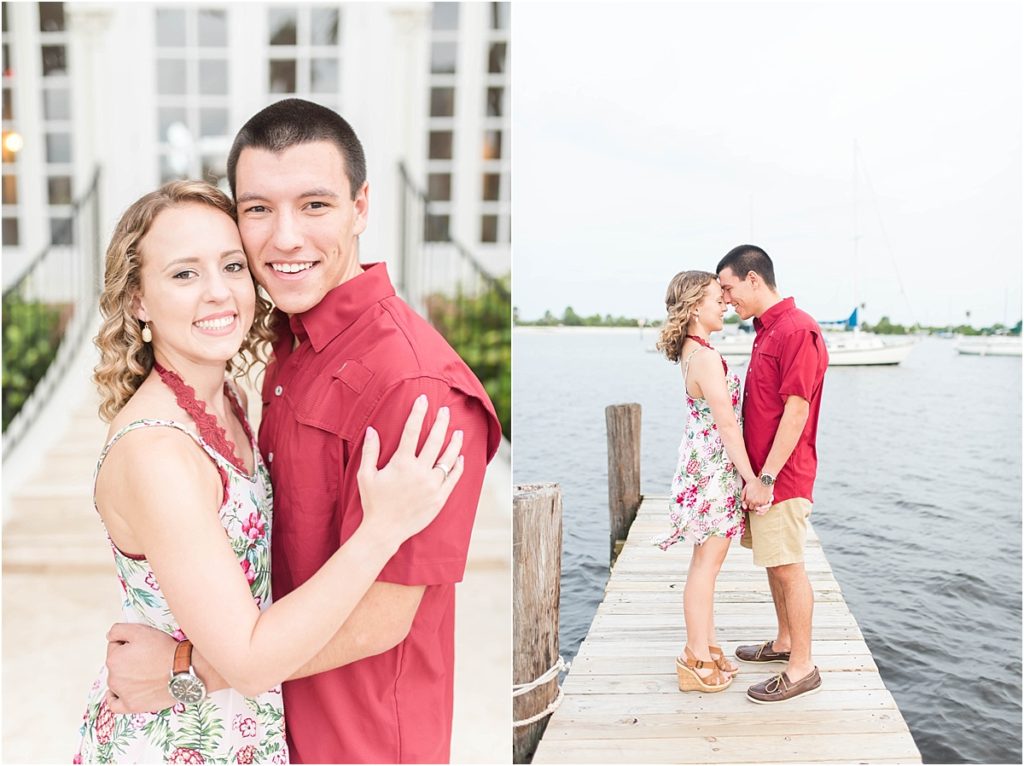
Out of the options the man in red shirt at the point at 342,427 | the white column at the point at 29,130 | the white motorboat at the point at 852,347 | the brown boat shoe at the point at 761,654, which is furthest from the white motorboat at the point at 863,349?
the white column at the point at 29,130

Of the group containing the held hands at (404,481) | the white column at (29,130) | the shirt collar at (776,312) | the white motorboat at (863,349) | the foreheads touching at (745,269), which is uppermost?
the white column at (29,130)

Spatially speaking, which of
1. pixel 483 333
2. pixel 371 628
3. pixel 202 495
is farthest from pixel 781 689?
pixel 483 333

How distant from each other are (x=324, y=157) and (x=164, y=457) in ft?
1.85

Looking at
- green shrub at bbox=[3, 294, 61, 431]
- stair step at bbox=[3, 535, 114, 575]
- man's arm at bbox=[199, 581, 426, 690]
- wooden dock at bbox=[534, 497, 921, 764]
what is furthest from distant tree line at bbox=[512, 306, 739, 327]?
green shrub at bbox=[3, 294, 61, 431]

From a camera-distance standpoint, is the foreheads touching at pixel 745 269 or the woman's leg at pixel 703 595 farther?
the woman's leg at pixel 703 595

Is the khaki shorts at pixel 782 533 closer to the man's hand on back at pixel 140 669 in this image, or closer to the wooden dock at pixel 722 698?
the wooden dock at pixel 722 698

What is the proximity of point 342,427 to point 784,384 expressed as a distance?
1372 mm

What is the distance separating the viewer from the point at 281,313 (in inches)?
68.6

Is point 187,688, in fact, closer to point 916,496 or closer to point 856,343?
point 856,343

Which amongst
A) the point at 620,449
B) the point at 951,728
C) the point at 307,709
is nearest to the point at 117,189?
the point at 620,449

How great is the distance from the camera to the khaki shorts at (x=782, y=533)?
2422mm

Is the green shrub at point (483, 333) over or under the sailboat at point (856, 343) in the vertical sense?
under

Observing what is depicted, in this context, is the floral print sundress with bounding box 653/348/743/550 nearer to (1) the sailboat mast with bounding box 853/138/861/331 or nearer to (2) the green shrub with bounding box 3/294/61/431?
(1) the sailboat mast with bounding box 853/138/861/331

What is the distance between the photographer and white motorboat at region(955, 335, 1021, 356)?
8.43ft
